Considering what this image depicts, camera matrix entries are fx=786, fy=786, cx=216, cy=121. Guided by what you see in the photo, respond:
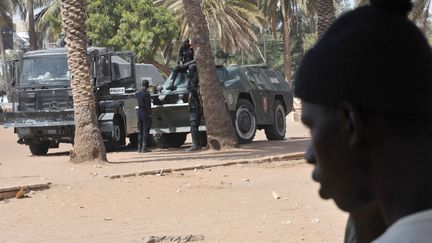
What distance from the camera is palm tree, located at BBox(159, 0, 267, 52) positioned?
42531mm

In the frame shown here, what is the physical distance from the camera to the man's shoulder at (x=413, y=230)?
45.8 inches

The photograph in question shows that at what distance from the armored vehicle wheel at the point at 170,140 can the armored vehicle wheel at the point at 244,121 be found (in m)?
2.30

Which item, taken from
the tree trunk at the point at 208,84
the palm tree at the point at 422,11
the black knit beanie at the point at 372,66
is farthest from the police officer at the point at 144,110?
the black knit beanie at the point at 372,66

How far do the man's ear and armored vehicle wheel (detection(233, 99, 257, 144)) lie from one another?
18518 millimetres

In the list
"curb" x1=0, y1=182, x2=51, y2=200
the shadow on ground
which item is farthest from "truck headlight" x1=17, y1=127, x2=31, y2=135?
"curb" x1=0, y1=182, x2=51, y2=200

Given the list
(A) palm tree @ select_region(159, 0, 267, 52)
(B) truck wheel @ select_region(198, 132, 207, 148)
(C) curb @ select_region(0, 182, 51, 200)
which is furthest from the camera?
(A) palm tree @ select_region(159, 0, 267, 52)

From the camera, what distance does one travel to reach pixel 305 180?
1211 centimetres

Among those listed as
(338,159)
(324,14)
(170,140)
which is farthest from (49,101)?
(338,159)

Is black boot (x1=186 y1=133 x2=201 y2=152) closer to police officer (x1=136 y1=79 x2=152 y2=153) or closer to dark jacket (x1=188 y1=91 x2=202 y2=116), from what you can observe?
dark jacket (x1=188 y1=91 x2=202 y2=116)

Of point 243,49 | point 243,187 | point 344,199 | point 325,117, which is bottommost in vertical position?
point 243,187

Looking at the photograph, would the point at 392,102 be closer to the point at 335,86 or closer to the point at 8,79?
the point at 335,86

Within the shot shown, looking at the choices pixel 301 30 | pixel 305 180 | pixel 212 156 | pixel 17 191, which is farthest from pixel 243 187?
pixel 301 30

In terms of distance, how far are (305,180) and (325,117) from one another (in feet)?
35.9

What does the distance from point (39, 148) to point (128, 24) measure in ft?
55.8
